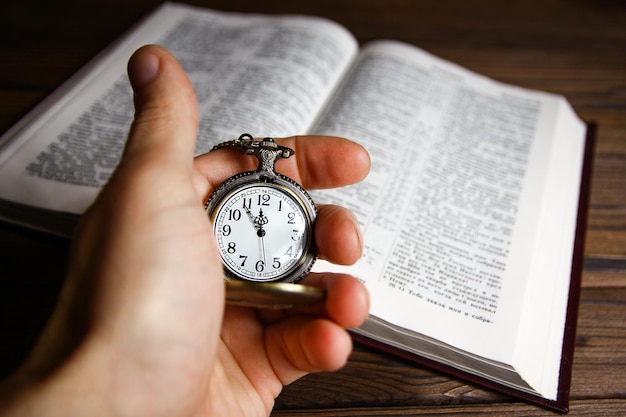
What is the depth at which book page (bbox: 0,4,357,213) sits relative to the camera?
126 centimetres

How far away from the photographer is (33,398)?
0.71 metres

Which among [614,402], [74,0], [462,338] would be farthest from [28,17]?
[614,402]

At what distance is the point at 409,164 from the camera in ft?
4.53

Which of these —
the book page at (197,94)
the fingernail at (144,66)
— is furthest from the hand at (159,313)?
the book page at (197,94)

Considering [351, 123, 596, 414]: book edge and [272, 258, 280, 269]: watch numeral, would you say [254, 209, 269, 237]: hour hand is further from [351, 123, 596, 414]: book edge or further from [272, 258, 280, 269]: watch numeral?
[351, 123, 596, 414]: book edge

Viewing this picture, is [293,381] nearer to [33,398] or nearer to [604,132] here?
[33,398]

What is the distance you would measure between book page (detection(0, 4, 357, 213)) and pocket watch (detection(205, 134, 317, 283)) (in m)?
0.31

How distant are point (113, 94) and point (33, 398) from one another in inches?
38.2

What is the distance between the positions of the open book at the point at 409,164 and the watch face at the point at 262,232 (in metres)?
0.13

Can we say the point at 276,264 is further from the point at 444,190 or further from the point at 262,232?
the point at 444,190

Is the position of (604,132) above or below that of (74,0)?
below

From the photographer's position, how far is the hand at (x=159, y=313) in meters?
0.75

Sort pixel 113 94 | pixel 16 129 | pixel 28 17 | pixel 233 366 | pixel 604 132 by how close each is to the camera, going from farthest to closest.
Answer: pixel 28 17
pixel 604 132
pixel 113 94
pixel 16 129
pixel 233 366

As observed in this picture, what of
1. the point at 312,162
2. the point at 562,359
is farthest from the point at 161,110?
the point at 562,359
